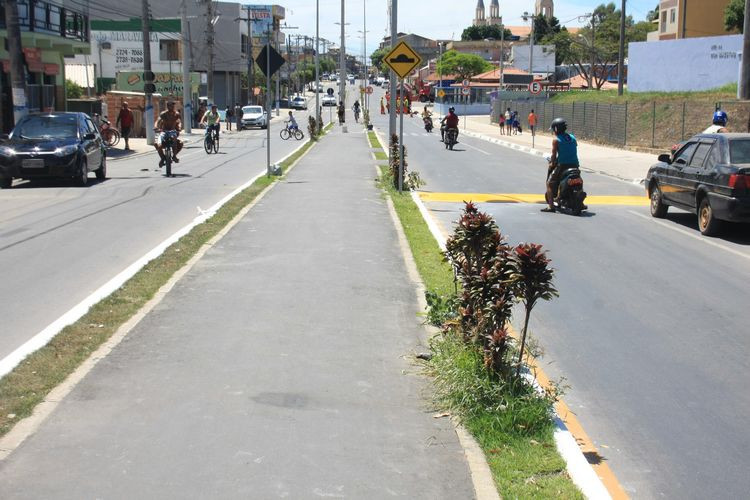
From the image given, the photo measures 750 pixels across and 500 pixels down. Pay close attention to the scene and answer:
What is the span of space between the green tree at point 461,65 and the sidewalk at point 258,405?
376ft

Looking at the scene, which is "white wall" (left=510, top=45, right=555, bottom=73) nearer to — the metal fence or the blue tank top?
the metal fence

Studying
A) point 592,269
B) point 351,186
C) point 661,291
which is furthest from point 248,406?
point 351,186

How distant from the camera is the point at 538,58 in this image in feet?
400

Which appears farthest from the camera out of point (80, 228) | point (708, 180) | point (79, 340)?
point (708, 180)

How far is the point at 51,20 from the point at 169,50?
4667 centimetres

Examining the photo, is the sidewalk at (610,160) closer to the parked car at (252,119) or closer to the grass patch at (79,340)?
the grass patch at (79,340)

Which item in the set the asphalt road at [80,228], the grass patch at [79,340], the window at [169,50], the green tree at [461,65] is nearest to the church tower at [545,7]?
the green tree at [461,65]

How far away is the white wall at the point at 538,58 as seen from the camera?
11394 centimetres

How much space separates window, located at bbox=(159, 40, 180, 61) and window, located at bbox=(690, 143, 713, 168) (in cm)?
7082

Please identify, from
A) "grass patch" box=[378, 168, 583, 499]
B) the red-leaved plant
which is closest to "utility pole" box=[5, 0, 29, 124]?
"grass patch" box=[378, 168, 583, 499]

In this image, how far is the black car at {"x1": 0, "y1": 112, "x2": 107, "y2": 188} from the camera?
19297 mm

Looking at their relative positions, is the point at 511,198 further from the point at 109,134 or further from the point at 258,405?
the point at 109,134

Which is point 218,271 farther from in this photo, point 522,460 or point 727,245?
point 727,245

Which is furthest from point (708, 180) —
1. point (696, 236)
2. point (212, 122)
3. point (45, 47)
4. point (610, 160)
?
point (45, 47)
